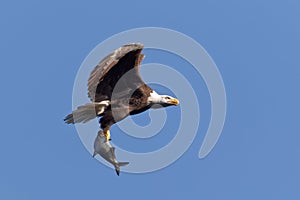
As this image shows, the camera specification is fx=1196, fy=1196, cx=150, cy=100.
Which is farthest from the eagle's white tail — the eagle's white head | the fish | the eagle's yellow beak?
the eagle's yellow beak

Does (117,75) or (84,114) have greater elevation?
(117,75)

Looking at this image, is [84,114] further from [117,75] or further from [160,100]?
[160,100]

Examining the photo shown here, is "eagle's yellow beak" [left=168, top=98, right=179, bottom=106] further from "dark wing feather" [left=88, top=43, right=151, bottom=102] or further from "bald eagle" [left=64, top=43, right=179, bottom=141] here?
"dark wing feather" [left=88, top=43, right=151, bottom=102]

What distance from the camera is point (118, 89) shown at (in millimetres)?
24203

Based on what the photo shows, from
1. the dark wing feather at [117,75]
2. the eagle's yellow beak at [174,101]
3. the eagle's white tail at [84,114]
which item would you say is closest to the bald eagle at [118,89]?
the dark wing feather at [117,75]

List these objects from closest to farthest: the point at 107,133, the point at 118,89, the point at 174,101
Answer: the point at 107,133 < the point at 118,89 < the point at 174,101

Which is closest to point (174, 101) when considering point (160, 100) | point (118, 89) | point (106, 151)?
point (160, 100)

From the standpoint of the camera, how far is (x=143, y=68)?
24.3 m

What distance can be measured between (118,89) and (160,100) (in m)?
0.91

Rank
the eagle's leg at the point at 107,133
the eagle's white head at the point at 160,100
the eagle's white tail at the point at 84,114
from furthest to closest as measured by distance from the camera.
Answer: the eagle's white head at the point at 160,100 < the eagle's leg at the point at 107,133 < the eagle's white tail at the point at 84,114

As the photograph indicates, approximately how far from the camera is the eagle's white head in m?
24.3

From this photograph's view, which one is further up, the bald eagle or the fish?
the bald eagle

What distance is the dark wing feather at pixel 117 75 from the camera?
2391 cm

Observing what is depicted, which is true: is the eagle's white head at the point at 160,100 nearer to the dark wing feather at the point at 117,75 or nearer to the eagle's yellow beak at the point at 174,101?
the eagle's yellow beak at the point at 174,101
